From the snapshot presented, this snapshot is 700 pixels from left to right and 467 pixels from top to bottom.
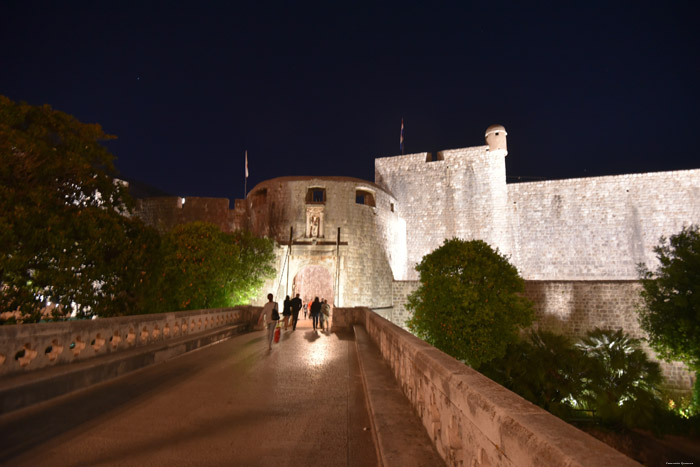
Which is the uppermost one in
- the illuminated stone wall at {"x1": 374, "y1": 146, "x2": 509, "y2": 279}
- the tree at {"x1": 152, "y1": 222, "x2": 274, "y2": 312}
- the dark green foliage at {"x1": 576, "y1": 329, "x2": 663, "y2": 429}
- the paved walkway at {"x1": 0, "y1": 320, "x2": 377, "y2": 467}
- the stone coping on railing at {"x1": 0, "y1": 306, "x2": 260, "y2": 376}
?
the illuminated stone wall at {"x1": 374, "y1": 146, "x2": 509, "y2": 279}

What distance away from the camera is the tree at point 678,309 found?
45.9ft

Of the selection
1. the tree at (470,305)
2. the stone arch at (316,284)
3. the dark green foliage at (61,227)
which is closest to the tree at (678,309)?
the tree at (470,305)

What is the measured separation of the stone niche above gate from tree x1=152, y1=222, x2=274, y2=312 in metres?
6.10

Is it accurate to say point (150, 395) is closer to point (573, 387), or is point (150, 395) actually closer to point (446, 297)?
point (446, 297)

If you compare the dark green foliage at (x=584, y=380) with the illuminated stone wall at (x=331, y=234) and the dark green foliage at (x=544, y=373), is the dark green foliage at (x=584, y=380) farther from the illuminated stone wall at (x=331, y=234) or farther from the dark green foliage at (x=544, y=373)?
the illuminated stone wall at (x=331, y=234)

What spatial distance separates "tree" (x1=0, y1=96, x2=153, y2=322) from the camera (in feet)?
21.8

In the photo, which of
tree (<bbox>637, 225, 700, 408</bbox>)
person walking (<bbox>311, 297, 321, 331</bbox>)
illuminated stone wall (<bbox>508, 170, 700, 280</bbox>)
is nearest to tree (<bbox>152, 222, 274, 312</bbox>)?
person walking (<bbox>311, 297, 321, 331</bbox>)

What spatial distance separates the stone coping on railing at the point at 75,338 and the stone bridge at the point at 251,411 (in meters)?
0.02

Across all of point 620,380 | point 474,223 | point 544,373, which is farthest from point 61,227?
point 474,223

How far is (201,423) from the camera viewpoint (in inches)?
144

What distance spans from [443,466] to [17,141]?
860cm

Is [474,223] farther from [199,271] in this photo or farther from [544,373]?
[199,271]

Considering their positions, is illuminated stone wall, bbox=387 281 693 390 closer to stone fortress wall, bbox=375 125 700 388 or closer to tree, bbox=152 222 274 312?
stone fortress wall, bbox=375 125 700 388

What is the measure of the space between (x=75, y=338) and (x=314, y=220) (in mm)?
17401
